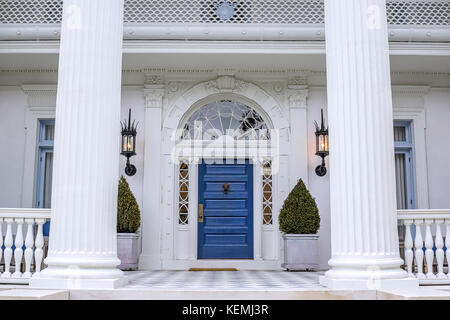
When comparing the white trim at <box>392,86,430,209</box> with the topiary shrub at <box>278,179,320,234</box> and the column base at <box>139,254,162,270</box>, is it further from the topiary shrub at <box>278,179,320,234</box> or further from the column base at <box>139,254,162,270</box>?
the column base at <box>139,254,162,270</box>

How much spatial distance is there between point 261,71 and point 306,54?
115cm

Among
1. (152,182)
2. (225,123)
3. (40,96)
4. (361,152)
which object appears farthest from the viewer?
(225,123)

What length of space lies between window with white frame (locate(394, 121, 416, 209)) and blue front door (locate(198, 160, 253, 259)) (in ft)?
9.35

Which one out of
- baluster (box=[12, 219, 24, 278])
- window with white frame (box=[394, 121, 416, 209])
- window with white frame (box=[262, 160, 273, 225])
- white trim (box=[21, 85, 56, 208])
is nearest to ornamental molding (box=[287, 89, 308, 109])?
window with white frame (box=[262, 160, 273, 225])

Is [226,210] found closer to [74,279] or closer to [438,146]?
[438,146]

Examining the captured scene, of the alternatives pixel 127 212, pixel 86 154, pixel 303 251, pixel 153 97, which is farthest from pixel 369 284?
pixel 153 97

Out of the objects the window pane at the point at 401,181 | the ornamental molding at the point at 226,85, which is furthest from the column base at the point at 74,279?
the window pane at the point at 401,181

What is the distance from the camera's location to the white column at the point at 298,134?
371 inches

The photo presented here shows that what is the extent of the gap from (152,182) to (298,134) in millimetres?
2867

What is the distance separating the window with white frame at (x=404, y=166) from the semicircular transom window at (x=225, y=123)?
2.56 m

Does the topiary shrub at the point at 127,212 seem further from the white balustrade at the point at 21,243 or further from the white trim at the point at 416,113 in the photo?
the white trim at the point at 416,113

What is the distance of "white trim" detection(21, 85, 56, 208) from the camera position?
374 inches

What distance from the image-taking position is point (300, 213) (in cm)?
861

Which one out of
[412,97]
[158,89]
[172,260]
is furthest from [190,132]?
[412,97]
